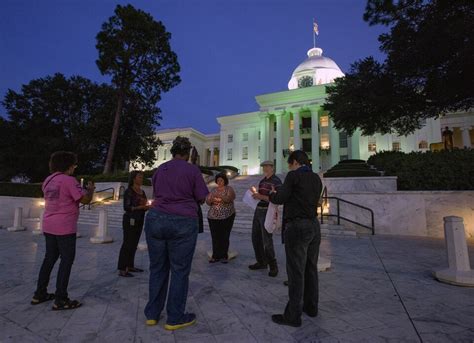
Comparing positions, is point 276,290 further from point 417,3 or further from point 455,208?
point 417,3

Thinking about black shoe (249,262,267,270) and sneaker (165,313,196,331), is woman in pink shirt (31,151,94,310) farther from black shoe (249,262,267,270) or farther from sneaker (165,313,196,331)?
black shoe (249,262,267,270)

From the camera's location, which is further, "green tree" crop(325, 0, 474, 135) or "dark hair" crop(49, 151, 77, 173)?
"green tree" crop(325, 0, 474, 135)

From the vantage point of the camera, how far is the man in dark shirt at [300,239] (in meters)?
2.71

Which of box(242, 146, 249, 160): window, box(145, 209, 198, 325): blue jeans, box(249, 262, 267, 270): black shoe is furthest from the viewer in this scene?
box(242, 146, 249, 160): window

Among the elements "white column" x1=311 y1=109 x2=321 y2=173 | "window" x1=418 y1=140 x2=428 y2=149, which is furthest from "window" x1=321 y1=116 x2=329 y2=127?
"window" x1=418 y1=140 x2=428 y2=149

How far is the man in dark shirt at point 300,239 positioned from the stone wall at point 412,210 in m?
8.47

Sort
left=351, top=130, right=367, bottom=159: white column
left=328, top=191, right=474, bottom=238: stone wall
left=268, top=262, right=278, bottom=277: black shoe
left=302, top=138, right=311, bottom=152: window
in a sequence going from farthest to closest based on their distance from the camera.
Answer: left=302, top=138, right=311, bottom=152: window, left=351, top=130, right=367, bottom=159: white column, left=328, top=191, right=474, bottom=238: stone wall, left=268, top=262, right=278, bottom=277: black shoe

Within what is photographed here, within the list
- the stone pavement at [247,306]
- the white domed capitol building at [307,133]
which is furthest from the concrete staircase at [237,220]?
the white domed capitol building at [307,133]

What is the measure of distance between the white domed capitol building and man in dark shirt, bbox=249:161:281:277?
26411 mm

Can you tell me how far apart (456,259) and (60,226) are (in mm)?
6016

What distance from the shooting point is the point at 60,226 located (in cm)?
310

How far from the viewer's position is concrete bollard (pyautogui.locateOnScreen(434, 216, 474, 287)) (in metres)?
4.00

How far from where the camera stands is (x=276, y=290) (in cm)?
372

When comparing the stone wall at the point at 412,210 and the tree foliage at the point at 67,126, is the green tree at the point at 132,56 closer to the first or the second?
the tree foliage at the point at 67,126
